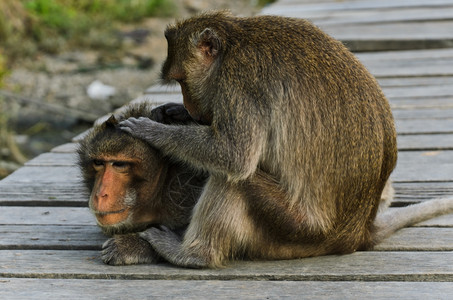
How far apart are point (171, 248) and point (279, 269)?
1.72ft

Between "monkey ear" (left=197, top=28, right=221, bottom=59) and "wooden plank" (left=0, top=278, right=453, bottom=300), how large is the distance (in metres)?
1.17

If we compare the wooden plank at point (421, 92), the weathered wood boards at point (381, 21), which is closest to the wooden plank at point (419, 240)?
the wooden plank at point (421, 92)

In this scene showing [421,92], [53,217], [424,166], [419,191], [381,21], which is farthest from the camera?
[381,21]

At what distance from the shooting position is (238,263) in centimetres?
363

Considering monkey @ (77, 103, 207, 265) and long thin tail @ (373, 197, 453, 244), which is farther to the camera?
long thin tail @ (373, 197, 453, 244)

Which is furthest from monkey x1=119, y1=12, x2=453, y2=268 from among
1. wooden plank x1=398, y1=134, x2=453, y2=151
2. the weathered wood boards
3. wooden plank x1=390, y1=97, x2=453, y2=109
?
the weathered wood boards

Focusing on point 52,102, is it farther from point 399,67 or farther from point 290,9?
point 399,67

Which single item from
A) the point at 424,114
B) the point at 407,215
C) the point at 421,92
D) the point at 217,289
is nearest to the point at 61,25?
the point at 421,92

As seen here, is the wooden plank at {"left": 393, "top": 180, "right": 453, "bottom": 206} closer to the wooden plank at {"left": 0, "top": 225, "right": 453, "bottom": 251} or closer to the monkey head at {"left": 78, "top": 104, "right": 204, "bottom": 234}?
the wooden plank at {"left": 0, "top": 225, "right": 453, "bottom": 251}

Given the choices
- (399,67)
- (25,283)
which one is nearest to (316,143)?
(25,283)

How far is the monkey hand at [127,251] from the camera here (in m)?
3.64

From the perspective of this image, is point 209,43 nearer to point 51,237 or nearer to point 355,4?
point 51,237

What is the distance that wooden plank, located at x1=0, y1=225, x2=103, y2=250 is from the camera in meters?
3.92

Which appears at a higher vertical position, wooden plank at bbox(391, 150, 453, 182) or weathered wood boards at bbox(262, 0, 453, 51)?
weathered wood boards at bbox(262, 0, 453, 51)
